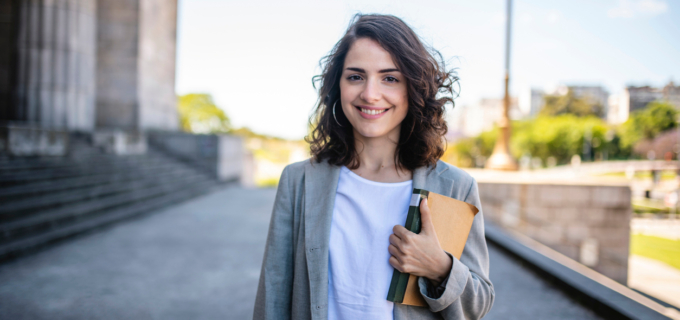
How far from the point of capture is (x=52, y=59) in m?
11.7

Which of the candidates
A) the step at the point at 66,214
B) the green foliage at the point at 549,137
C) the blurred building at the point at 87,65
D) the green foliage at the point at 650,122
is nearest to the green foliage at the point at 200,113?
the green foliage at the point at 549,137

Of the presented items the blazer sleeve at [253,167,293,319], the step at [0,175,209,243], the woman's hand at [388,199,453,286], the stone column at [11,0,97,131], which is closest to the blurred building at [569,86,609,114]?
the step at [0,175,209,243]

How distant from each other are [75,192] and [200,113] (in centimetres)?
4569

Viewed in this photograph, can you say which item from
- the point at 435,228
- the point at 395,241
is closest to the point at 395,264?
the point at 395,241

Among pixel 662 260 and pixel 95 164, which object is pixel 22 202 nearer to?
pixel 95 164

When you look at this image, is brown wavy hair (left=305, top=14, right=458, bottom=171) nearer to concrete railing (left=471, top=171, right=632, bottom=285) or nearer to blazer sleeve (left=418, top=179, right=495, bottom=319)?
blazer sleeve (left=418, top=179, right=495, bottom=319)

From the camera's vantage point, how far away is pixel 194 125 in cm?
5006

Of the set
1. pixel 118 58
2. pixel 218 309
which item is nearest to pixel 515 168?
pixel 218 309

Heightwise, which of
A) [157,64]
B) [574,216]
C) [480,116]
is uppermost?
[480,116]

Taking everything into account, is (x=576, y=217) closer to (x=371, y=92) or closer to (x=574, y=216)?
(x=574, y=216)

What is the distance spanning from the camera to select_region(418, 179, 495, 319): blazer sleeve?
1.22 meters

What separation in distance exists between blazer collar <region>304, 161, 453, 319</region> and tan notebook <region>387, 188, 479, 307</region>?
0.10 m

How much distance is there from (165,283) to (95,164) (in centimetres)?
703

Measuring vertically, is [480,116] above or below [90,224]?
above
